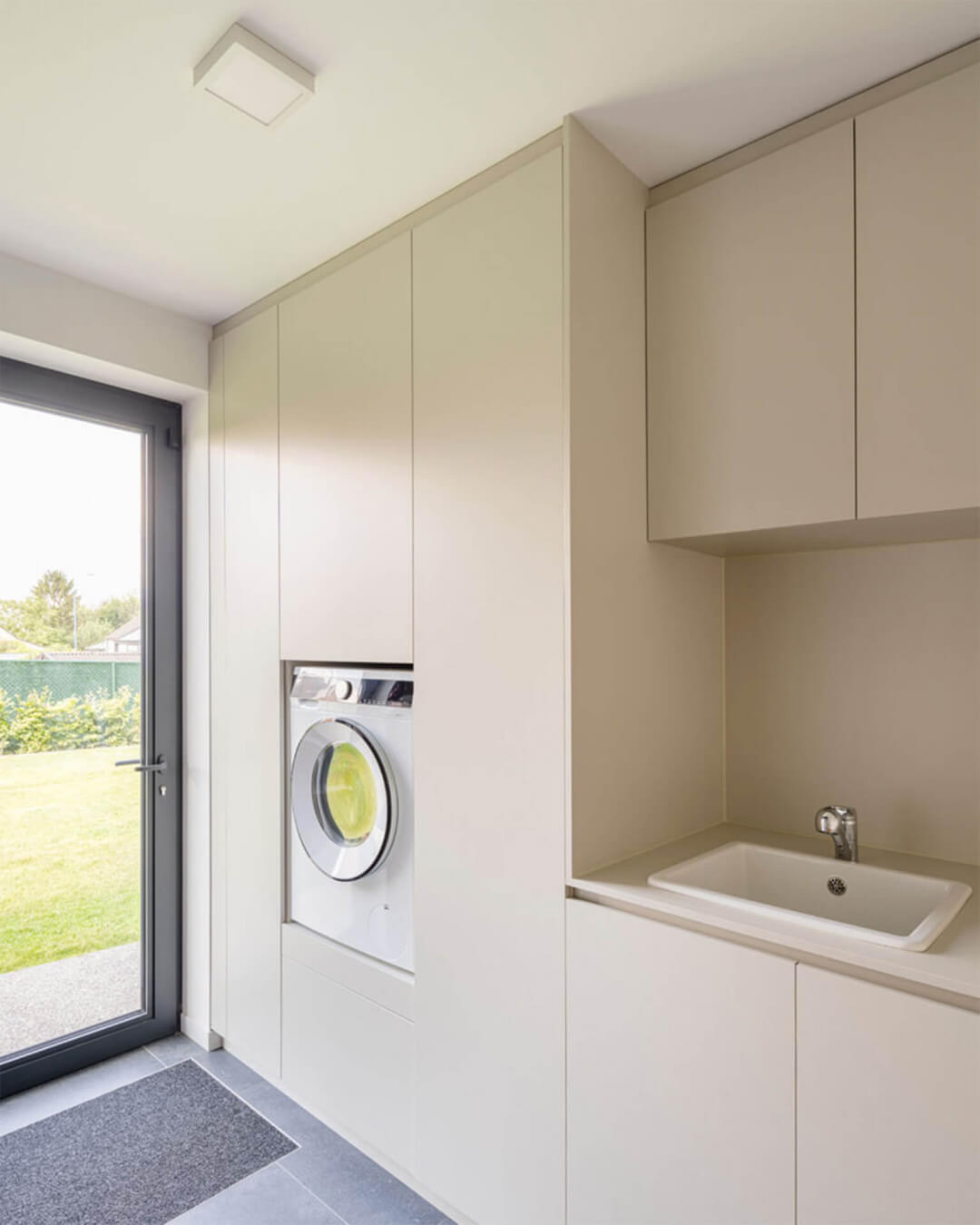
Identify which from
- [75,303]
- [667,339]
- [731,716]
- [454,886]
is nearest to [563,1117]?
[454,886]

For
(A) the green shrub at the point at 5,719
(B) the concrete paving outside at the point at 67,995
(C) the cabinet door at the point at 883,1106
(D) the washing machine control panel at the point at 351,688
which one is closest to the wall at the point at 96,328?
(A) the green shrub at the point at 5,719

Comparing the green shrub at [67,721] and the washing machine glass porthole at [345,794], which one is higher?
the green shrub at [67,721]

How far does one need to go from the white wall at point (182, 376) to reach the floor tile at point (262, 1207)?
2.55 feet

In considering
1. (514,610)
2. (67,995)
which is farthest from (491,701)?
(67,995)

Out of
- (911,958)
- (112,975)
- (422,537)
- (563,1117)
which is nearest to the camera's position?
(911,958)

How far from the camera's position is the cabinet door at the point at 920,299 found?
1473mm

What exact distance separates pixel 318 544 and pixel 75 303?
112 centimetres

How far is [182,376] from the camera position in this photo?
9.00ft

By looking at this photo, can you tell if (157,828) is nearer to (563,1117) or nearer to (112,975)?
(112,975)

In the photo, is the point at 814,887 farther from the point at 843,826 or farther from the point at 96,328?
the point at 96,328

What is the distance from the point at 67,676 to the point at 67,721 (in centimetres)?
15

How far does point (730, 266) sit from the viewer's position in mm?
1802

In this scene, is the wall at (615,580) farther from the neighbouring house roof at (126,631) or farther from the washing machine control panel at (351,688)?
the neighbouring house roof at (126,631)

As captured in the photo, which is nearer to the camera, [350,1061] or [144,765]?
[350,1061]
